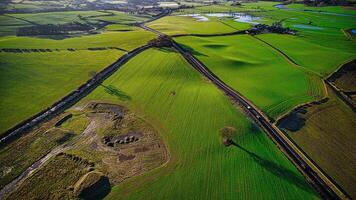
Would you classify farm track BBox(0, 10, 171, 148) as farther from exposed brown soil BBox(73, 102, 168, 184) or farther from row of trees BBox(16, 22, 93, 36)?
row of trees BBox(16, 22, 93, 36)

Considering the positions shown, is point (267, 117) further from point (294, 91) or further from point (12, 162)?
point (12, 162)

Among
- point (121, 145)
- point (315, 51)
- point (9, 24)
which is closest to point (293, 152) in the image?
point (121, 145)

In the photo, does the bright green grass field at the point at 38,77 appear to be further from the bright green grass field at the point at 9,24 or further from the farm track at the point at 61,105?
the bright green grass field at the point at 9,24

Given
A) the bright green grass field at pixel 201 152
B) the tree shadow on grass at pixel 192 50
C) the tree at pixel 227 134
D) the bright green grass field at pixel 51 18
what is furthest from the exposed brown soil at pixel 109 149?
the bright green grass field at pixel 51 18

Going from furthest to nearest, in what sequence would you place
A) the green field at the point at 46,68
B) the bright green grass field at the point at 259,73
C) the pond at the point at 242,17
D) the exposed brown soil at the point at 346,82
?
the pond at the point at 242,17 < the exposed brown soil at the point at 346,82 < the bright green grass field at the point at 259,73 < the green field at the point at 46,68

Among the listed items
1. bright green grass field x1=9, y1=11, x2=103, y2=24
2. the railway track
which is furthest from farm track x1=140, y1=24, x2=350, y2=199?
bright green grass field x1=9, y1=11, x2=103, y2=24

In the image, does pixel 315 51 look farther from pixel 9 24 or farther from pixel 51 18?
pixel 9 24
